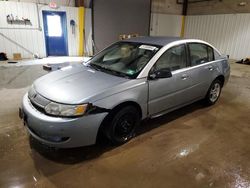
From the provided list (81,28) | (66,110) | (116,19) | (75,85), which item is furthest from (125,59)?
(116,19)

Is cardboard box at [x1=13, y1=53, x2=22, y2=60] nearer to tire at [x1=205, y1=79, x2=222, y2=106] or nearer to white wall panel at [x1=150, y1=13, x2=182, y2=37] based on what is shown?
white wall panel at [x1=150, y1=13, x2=182, y2=37]

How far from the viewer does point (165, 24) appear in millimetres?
12094

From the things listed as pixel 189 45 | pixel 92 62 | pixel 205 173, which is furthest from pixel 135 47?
pixel 205 173

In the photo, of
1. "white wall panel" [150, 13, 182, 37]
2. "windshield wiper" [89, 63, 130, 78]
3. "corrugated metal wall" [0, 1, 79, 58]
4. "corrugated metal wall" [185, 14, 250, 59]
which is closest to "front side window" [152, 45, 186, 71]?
"windshield wiper" [89, 63, 130, 78]

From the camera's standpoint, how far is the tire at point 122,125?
7.72ft

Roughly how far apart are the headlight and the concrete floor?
0.59 metres

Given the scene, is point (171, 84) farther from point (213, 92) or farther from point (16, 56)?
point (16, 56)

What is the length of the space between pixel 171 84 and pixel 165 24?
403 inches

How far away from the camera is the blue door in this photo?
8.56 meters

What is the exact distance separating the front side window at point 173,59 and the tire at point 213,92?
1.01 meters

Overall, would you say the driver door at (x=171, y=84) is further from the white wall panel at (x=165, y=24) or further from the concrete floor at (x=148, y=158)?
the white wall panel at (x=165, y=24)

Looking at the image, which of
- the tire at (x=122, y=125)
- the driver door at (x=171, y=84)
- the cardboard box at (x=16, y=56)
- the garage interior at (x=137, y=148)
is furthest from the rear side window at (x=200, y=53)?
the cardboard box at (x=16, y=56)

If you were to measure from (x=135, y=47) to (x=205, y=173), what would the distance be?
188 cm

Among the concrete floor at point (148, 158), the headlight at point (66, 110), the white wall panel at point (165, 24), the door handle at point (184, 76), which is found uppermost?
the white wall panel at point (165, 24)
